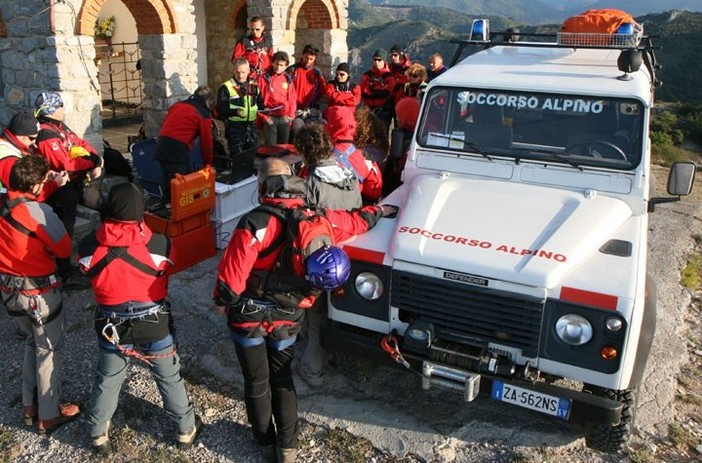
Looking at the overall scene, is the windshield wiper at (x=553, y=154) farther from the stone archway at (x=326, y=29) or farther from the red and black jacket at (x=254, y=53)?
the stone archway at (x=326, y=29)

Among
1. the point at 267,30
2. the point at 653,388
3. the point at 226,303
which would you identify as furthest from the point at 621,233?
the point at 267,30

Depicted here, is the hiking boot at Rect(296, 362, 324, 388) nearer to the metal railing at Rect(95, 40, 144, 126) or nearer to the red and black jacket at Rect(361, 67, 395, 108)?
the red and black jacket at Rect(361, 67, 395, 108)

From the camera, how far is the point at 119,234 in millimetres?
3311

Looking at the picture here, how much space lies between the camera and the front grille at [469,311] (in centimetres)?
339

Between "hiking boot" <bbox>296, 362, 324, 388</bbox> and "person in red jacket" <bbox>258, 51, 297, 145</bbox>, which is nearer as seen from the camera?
"hiking boot" <bbox>296, 362, 324, 388</bbox>

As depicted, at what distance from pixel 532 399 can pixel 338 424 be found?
4.23ft

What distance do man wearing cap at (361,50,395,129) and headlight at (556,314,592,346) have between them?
259 inches

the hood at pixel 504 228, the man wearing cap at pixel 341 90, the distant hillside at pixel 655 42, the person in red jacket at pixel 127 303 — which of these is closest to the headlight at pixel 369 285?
the hood at pixel 504 228

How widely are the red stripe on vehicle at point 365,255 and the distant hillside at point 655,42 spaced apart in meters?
9.15

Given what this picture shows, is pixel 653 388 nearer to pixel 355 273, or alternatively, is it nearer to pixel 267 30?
pixel 355 273

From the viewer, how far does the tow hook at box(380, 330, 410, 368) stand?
3621 mm

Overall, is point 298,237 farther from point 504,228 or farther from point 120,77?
point 120,77

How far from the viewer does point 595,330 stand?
3268 millimetres

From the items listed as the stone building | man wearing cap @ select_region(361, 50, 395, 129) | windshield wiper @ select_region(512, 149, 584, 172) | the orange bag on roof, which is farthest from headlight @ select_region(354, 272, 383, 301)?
man wearing cap @ select_region(361, 50, 395, 129)
